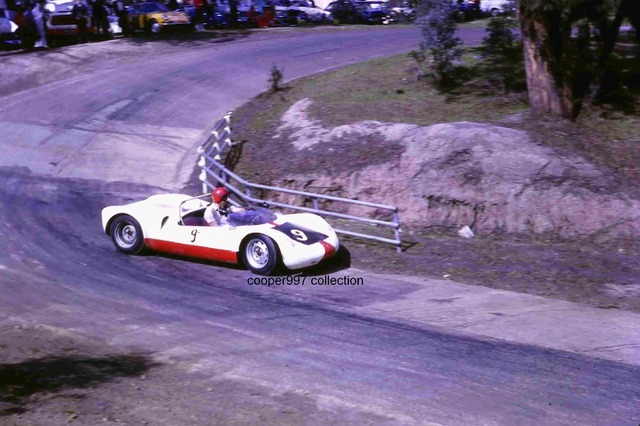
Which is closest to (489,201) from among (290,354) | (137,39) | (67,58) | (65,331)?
(290,354)

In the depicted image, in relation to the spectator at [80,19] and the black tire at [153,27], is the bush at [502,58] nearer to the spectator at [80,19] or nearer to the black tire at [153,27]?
the black tire at [153,27]

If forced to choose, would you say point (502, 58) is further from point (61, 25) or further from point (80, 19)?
point (61, 25)

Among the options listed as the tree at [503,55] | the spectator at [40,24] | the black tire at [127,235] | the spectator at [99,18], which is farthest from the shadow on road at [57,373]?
the spectator at [99,18]

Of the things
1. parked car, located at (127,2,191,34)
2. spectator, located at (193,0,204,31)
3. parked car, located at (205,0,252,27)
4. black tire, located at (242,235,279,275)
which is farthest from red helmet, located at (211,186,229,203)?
parked car, located at (205,0,252,27)

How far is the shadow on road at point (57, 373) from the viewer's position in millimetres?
7465

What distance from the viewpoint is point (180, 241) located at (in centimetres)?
1314

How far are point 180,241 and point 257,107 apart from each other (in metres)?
10.2

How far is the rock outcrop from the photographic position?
14.9 m

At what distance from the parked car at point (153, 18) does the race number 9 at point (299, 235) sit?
24618mm

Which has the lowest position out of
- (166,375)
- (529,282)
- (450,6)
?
(529,282)

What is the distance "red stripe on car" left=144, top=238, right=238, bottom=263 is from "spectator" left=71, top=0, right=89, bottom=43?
71.6 feet

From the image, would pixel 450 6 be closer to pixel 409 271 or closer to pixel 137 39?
pixel 409 271

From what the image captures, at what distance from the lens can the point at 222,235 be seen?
12836mm

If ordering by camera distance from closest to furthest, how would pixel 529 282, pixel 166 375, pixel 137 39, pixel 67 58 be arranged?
pixel 166 375 < pixel 529 282 < pixel 67 58 < pixel 137 39
